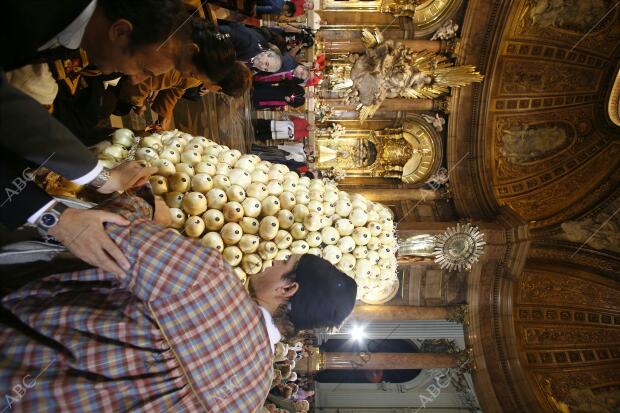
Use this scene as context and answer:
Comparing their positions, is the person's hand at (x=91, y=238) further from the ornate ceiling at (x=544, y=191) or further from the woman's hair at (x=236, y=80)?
the ornate ceiling at (x=544, y=191)

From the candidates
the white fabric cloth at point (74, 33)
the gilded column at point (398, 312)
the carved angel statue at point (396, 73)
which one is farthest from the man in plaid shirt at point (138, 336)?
the carved angel statue at point (396, 73)

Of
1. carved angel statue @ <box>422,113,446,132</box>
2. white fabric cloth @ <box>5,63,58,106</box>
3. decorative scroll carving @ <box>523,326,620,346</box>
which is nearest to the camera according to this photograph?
white fabric cloth @ <box>5,63,58,106</box>

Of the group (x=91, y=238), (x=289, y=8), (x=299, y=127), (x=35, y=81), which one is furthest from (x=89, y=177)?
(x=299, y=127)

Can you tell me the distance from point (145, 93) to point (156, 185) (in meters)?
1.28

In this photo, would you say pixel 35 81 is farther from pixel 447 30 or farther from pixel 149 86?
pixel 447 30

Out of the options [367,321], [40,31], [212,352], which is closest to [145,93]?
[40,31]

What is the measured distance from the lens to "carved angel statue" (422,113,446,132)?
24.9 feet

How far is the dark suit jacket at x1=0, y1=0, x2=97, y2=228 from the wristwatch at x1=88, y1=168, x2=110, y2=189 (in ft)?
0.76

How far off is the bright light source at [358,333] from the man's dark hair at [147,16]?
6313 millimetres

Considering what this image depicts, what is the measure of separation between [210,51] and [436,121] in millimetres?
6217

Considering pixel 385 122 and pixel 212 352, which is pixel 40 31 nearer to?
Result: pixel 212 352

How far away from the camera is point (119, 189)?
1850 millimetres

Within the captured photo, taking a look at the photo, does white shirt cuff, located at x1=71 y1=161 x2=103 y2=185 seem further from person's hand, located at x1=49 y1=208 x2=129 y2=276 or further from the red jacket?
the red jacket

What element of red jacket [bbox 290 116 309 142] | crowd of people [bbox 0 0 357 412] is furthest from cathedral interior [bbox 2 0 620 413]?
crowd of people [bbox 0 0 357 412]
